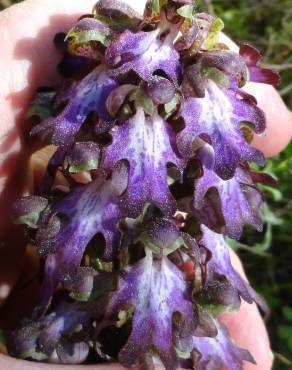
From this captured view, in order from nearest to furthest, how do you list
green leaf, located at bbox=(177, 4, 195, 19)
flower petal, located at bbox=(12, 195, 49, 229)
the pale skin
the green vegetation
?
green leaf, located at bbox=(177, 4, 195, 19) → flower petal, located at bbox=(12, 195, 49, 229) → the pale skin → the green vegetation

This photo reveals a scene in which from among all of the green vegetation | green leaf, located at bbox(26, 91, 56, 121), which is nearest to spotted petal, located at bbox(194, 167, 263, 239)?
green leaf, located at bbox(26, 91, 56, 121)

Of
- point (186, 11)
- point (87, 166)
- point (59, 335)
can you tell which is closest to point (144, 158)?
point (87, 166)

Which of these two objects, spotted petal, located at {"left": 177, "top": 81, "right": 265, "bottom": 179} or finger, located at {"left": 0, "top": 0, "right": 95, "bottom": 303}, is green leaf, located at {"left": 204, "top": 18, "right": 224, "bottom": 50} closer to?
spotted petal, located at {"left": 177, "top": 81, "right": 265, "bottom": 179}

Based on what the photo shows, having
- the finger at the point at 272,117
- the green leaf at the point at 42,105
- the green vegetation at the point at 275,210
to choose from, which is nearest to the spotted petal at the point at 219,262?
the green leaf at the point at 42,105

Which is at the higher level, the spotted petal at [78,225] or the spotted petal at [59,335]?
the spotted petal at [78,225]

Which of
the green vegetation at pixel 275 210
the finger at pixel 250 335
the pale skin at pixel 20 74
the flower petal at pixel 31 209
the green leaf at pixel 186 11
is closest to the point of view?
the green leaf at pixel 186 11

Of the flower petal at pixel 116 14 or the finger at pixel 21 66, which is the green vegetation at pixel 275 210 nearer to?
the finger at pixel 21 66
